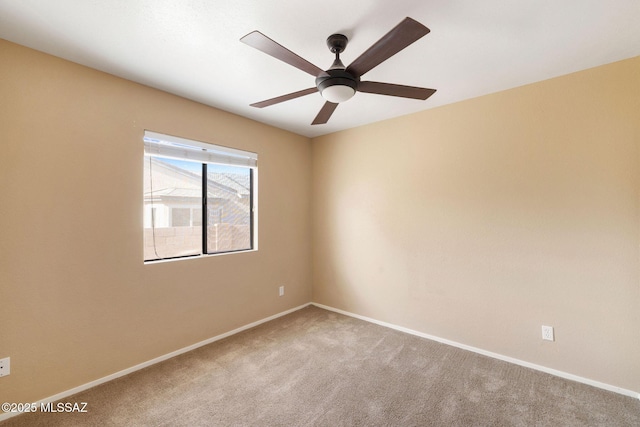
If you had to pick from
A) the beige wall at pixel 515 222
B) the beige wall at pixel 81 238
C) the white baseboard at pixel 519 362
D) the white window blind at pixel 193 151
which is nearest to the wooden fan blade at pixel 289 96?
the white window blind at pixel 193 151

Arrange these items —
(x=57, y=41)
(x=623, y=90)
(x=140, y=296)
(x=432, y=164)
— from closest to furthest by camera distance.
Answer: (x=57, y=41), (x=623, y=90), (x=140, y=296), (x=432, y=164)

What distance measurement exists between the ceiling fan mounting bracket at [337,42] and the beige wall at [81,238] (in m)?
1.66

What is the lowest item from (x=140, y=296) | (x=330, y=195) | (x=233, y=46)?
(x=140, y=296)

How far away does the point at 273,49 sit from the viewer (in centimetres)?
139

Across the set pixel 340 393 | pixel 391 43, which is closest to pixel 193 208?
pixel 340 393

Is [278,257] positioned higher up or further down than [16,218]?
further down

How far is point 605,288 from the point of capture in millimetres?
2064

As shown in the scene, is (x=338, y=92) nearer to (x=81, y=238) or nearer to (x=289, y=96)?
(x=289, y=96)

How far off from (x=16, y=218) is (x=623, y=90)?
14.6 feet

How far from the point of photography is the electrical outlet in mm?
1725

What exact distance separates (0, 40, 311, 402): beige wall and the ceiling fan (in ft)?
4.38

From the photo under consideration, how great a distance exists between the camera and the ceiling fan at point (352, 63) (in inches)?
49.1

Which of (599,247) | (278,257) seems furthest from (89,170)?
(599,247)

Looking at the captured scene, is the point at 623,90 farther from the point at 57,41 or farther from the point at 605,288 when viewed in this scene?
the point at 57,41
